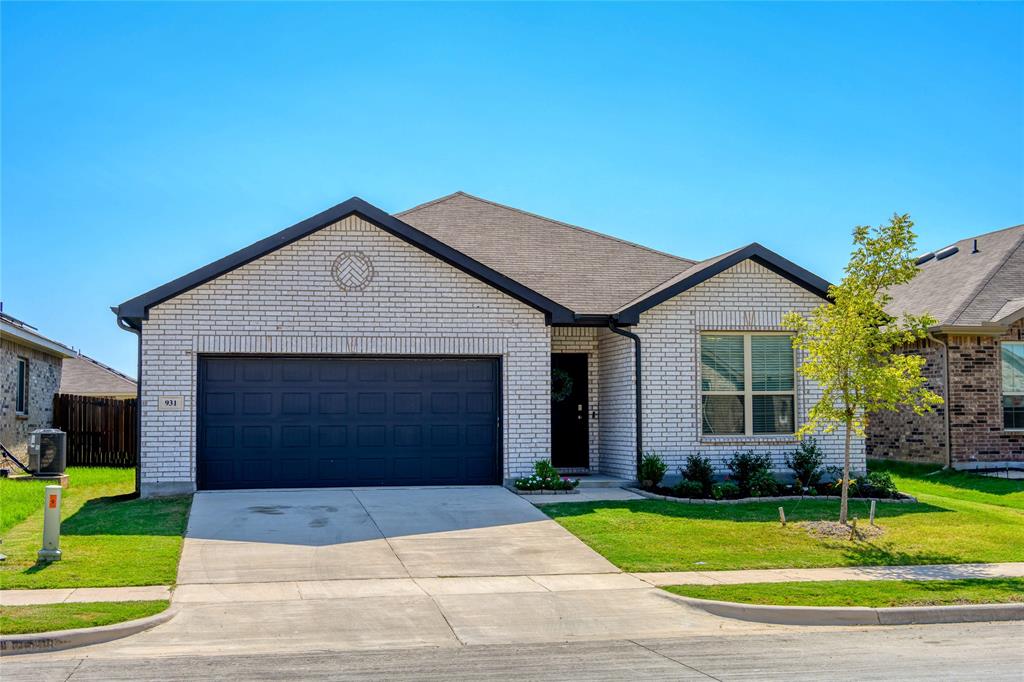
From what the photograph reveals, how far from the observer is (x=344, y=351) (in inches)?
664

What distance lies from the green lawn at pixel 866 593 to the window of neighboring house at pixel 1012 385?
39.3ft

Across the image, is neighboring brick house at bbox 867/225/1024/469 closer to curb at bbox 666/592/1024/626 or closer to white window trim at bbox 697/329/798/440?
white window trim at bbox 697/329/798/440

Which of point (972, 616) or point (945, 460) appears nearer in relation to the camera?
point (972, 616)

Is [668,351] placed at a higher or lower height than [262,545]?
higher

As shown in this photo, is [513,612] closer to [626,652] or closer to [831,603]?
[626,652]

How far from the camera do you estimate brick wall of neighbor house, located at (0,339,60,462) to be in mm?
21938

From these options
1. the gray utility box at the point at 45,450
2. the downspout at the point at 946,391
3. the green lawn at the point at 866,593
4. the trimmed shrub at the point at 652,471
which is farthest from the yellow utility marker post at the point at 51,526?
the downspout at the point at 946,391

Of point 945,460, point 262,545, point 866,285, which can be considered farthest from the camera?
point 945,460

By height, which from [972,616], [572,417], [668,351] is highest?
[668,351]

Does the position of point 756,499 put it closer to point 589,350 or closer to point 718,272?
point 718,272

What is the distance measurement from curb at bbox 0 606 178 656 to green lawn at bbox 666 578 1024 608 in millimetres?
5185

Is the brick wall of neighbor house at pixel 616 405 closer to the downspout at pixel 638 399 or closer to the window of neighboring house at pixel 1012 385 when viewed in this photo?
the downspout at pixel 638 399

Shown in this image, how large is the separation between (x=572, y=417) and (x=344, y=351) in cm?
499

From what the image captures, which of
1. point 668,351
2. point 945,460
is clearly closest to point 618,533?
point 668,351
